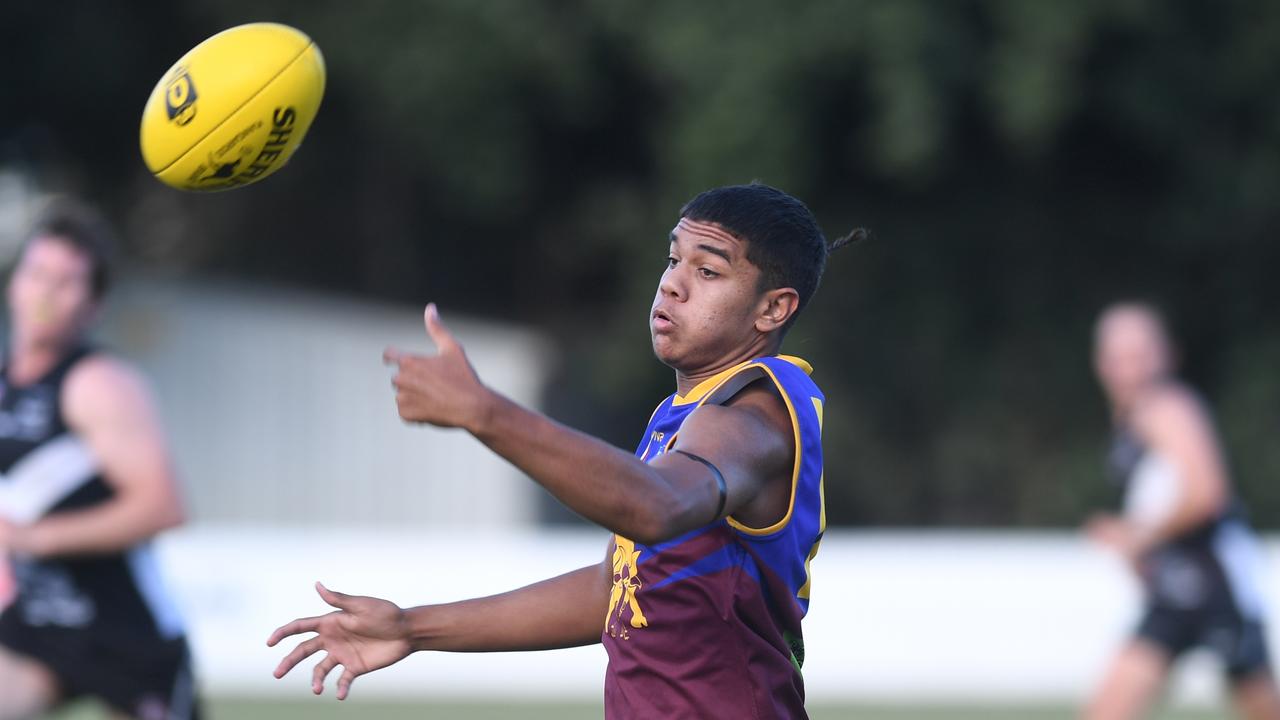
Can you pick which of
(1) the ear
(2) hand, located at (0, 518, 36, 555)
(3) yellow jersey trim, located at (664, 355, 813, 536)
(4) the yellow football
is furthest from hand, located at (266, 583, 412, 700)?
(2) hand, located at (0, 518, 36, 555)

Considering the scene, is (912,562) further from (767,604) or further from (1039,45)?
(767,604)

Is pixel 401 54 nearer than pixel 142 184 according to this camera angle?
Yes

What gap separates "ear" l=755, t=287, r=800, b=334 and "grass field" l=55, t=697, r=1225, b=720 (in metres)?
6.74

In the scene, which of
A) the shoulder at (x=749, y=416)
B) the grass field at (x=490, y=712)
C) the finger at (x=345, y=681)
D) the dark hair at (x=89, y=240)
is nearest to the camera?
the shoulder at (x=749, y=416)

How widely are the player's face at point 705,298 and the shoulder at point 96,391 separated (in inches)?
93.9

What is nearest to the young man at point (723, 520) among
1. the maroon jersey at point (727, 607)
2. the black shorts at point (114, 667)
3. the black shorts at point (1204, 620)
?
the maroon jersey at point (727, 607)

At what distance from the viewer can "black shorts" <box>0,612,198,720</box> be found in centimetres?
506

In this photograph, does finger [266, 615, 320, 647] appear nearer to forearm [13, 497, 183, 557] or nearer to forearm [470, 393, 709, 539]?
forearm [470, 393, 709, 539]

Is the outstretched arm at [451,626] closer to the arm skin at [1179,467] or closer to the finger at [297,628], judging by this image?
the finger at [297,628]

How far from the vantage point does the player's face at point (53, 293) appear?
5227 mm

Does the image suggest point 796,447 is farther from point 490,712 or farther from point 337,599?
point 490,712

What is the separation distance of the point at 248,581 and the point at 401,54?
7.32 meters

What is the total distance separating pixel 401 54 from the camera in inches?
686

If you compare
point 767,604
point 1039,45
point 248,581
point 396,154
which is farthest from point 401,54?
point 767,604
